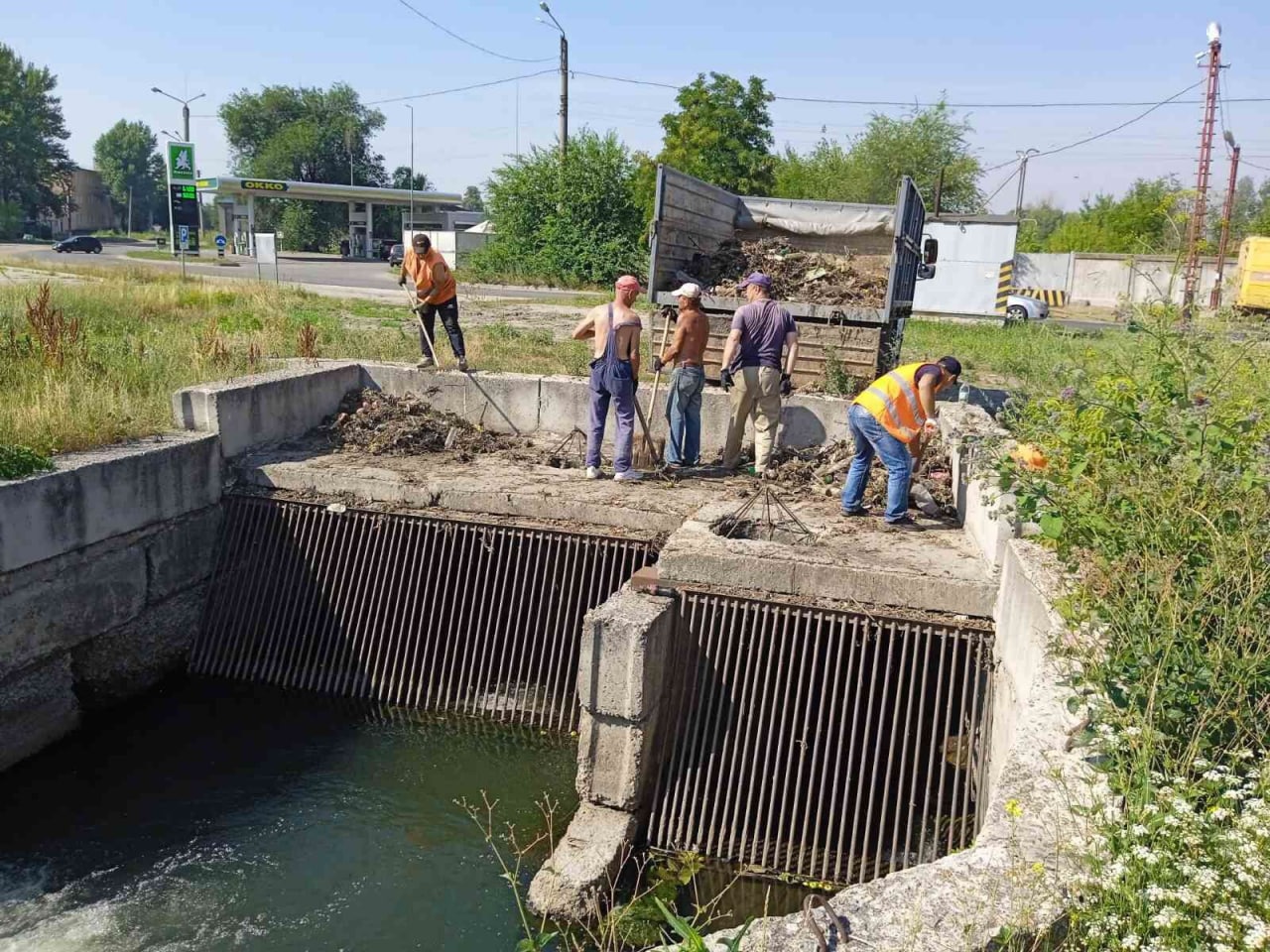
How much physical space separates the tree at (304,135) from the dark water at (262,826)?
6595 centimetres

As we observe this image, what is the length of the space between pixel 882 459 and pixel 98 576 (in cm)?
524

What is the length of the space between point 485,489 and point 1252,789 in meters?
5.56

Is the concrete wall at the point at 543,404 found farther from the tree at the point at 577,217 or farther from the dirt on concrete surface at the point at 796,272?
the tree at the point at 577,217

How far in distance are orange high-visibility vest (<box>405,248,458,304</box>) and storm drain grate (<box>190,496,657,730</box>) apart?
2964 mm

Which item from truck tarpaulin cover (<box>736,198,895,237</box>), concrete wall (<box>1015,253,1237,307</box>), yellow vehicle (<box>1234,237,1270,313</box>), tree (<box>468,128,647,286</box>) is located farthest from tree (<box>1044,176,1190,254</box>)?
truck tarpaulin cover (<box>736,198,895,237</box>)

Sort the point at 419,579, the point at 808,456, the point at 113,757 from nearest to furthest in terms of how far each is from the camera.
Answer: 1. the point at 113,757
2. the point at 419,579
3. the point at 808,456

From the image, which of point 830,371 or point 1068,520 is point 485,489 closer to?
point 830,371

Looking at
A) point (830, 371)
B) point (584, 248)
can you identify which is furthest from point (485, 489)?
point (584, 248)

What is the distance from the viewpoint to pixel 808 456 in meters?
8.44

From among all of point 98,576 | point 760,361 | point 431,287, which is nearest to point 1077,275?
point 431,287

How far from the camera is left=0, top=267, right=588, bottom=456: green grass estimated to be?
7.33 metres

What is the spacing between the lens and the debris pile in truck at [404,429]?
868 centimetres

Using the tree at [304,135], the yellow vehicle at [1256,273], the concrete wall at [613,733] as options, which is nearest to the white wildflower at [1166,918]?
the concrete wall at [613,733]

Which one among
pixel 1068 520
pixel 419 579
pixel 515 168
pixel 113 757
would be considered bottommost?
pixel 113 757
